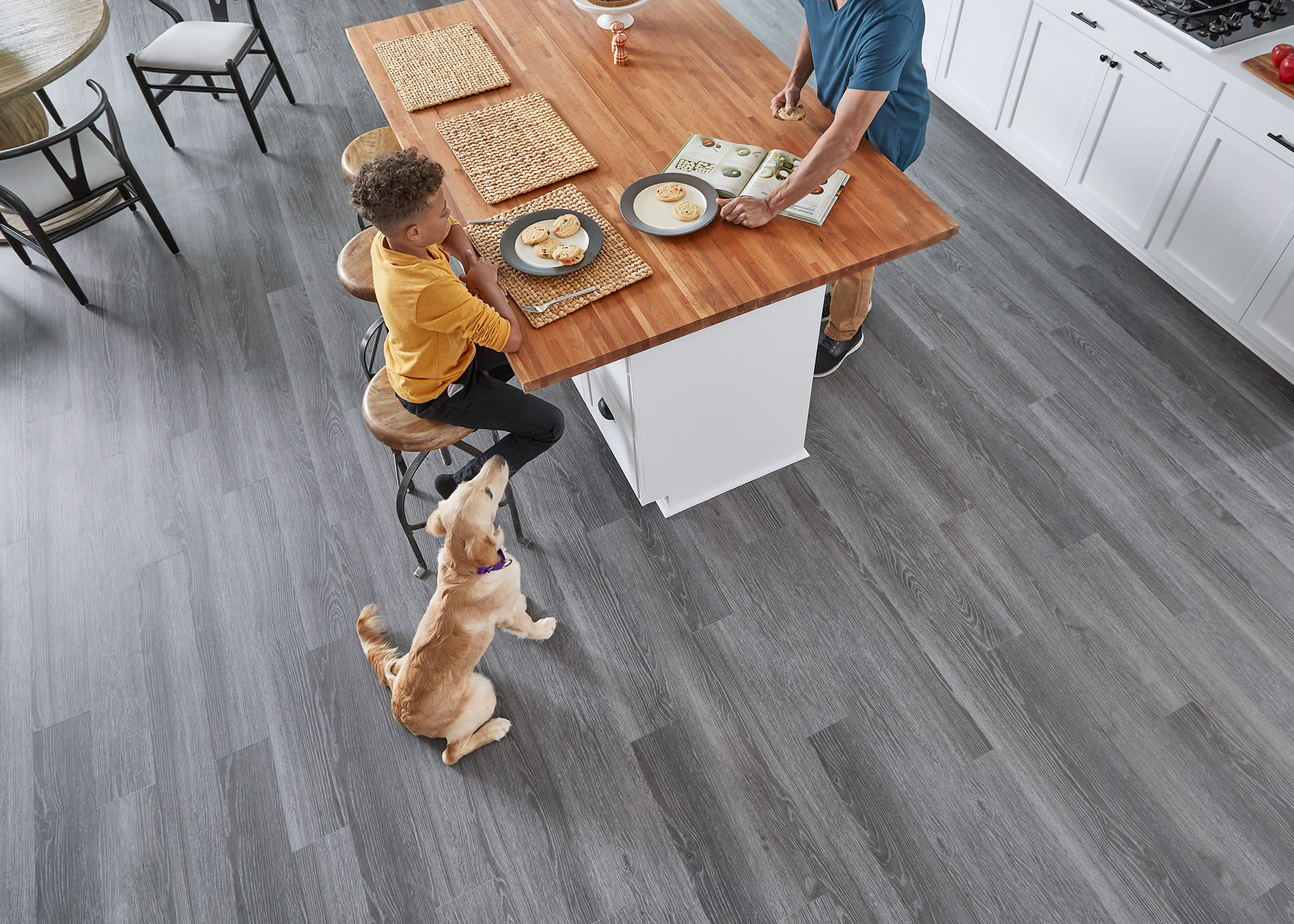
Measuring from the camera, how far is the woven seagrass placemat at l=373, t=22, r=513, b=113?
2.57m

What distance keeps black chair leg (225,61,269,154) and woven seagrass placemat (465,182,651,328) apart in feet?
7.57

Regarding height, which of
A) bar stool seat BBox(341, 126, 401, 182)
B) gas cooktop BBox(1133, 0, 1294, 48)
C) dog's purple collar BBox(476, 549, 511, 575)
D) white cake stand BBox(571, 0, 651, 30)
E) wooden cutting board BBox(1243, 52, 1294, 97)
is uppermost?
white cake stand BBox(571, 0, 651, 30)

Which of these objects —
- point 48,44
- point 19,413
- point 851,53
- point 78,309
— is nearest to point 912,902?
point 851,53

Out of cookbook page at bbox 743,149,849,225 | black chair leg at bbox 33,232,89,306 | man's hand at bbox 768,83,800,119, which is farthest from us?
black chair leg at bbox 33,232,89,306

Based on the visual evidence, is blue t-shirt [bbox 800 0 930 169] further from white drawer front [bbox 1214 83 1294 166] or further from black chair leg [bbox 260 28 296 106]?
black chair leg [bbox 260 28 296 106]

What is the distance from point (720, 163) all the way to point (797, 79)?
46cm

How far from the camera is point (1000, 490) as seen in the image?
2.69m

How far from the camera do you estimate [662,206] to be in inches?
85.0

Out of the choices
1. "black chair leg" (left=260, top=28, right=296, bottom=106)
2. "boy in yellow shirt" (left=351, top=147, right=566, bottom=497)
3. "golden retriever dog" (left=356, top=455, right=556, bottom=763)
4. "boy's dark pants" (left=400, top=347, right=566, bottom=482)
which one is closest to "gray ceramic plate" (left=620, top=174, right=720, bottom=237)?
"boy in yellow shirt" (left=351, top=147, right=566, bottom=497)

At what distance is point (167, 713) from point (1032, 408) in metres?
2.96

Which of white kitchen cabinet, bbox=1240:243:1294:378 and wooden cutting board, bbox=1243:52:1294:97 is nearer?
wooden cutting board, bbox=1243:52:1294:97

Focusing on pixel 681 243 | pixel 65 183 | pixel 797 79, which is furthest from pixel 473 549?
pixel 65 183

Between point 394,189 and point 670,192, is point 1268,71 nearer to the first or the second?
point 670,192

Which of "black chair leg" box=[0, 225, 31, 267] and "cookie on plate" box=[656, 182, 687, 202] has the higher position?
"cookie on plate" box=[656, 182, 687, 202]
